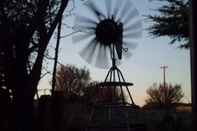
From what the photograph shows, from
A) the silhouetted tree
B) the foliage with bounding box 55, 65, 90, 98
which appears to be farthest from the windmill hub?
the foliage with bounding box 55, 65, 90, 98

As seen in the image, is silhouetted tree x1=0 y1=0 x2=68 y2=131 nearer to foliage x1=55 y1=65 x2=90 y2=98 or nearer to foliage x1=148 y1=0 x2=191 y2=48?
foliage x1=148 y1=0 x2=191 y2=48

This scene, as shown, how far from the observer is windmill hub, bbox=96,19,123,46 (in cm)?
1759

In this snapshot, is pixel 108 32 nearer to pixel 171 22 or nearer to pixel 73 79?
pixel 171 22

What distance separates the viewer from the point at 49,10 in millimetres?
16875

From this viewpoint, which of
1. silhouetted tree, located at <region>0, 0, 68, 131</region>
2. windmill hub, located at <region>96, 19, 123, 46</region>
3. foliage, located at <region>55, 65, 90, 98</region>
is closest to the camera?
silhouetted tree, located at <region>0, 0, 68, 131</region>

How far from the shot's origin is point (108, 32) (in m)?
17.7

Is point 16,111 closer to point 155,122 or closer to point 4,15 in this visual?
point 4,15

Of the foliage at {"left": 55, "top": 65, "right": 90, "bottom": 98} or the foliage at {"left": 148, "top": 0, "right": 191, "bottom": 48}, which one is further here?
the foliage at {"left": 55, "top": 65, "right": 90, "bottom": 98}

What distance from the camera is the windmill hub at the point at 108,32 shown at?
17594 mm

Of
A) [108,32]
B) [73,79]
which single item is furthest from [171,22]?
[73,79]

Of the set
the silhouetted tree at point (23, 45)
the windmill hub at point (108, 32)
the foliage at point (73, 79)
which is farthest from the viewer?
the foliage at point (73, 79)

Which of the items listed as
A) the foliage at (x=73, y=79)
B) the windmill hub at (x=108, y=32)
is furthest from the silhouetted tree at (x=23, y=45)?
the foliage at (x=73, y=79)

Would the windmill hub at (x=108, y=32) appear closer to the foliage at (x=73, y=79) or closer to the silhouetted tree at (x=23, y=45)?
the silhouetted tree at (x=23, y=45)

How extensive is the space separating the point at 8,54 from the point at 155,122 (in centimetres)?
634
